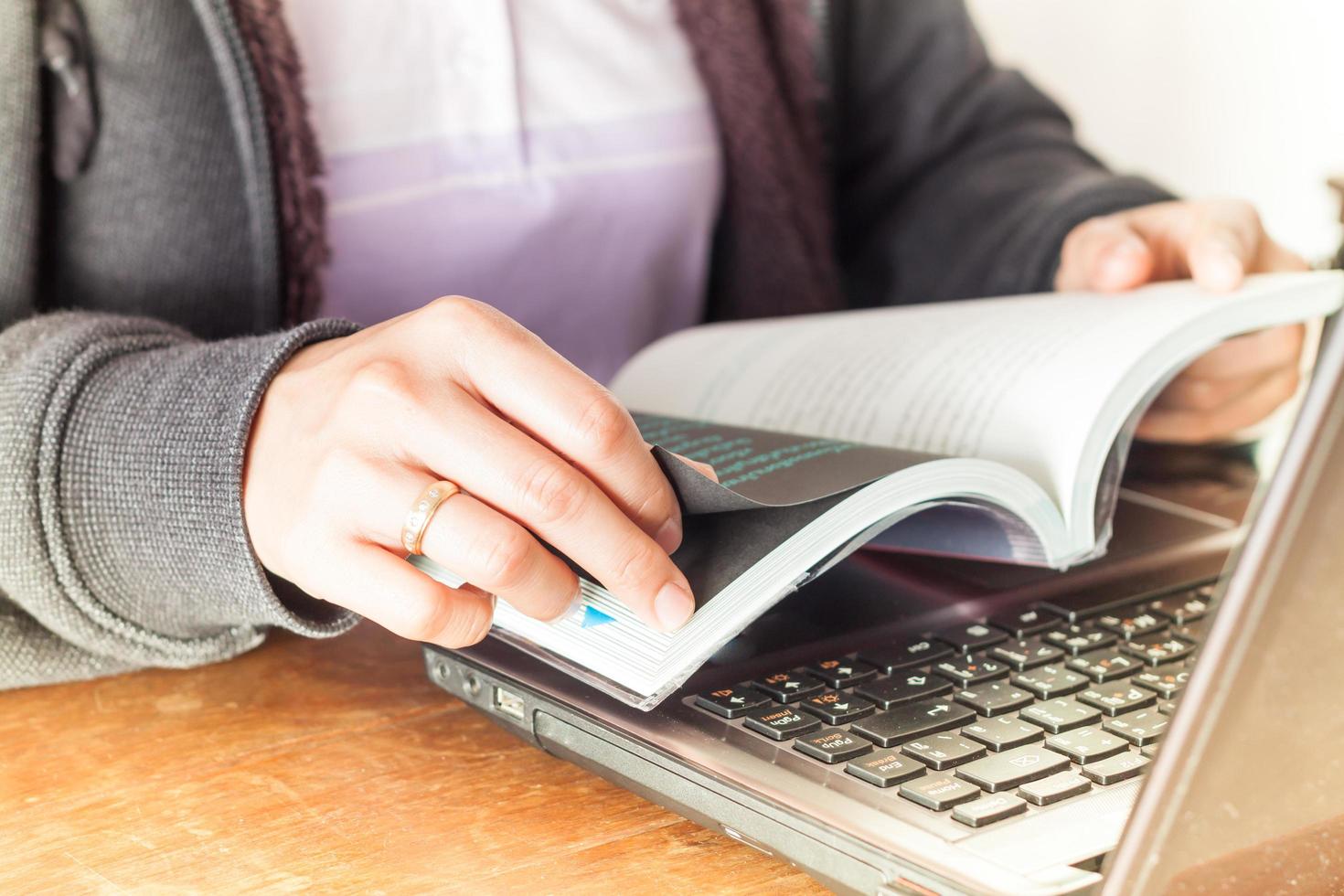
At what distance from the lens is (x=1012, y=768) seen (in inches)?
14.5

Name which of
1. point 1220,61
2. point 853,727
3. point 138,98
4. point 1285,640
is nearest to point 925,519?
point 853,727

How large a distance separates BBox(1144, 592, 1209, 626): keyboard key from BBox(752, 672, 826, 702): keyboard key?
0.17 meters

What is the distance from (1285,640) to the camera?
0.27 m

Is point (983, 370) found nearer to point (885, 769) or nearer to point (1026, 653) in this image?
point (1026, 653)

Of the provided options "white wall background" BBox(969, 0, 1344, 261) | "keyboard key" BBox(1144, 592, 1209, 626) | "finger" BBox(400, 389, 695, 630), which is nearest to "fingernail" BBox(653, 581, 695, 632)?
"finger" BBox(400, 389, 695, 630)

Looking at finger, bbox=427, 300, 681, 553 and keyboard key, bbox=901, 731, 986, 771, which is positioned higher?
finger, bbox=427, 300, 681, 553

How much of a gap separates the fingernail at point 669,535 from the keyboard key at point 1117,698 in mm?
153

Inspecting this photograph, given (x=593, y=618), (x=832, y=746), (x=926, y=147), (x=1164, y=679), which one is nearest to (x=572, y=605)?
(x=593, y=618)

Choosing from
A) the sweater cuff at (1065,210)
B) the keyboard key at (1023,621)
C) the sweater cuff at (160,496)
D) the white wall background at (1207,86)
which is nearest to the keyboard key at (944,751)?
the keyboard key at (1023,621)

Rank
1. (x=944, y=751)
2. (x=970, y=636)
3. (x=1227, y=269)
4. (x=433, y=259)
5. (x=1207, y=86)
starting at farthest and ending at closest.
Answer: (x=1207, y=86), (x=433, y=259), (x=1227, y=269), (x=970, y=636), (x=944, y=751)

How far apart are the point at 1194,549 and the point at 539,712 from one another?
0.36 meters

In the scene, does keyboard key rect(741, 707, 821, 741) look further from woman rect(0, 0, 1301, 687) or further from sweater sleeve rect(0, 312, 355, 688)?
sweater sleeve rect(0, 312, 355, 688)

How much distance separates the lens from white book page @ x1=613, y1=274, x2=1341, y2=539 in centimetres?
53

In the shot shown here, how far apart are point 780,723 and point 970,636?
0.12 metres
